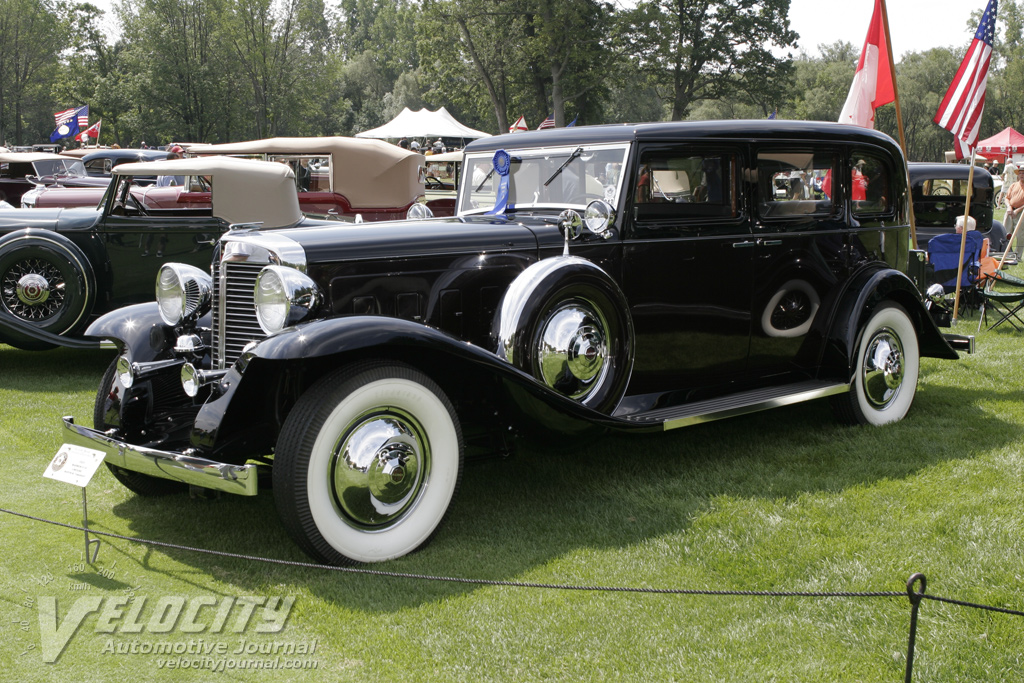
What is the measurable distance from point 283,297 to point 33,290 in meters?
4.72

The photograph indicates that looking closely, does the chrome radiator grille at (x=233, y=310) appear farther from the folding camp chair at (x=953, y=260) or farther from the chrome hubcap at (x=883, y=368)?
the folding camp chair at (x=953, y=260)

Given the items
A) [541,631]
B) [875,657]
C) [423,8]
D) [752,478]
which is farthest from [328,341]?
[423,8]

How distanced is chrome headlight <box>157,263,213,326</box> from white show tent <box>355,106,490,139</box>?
79.7 feet

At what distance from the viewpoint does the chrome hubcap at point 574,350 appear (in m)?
4.21

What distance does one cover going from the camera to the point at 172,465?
3.39 metres

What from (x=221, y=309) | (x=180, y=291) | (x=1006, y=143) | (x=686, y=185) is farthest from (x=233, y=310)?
(x=1006, y=143)

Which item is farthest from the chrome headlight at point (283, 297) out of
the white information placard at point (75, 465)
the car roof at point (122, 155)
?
the car roof at point (122, 155)

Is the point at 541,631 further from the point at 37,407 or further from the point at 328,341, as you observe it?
the point at 37,407

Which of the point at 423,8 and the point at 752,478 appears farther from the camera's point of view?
the point at 423,8

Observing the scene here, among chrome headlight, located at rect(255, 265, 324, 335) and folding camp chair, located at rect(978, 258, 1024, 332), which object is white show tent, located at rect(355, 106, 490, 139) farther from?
chrome headlight, located at rect(255, 265, 324, 335)

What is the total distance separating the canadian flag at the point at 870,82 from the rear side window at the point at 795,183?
3.50 m

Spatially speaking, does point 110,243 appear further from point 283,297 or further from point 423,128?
point 423,128

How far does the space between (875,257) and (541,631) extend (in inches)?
151

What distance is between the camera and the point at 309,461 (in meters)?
3.32
